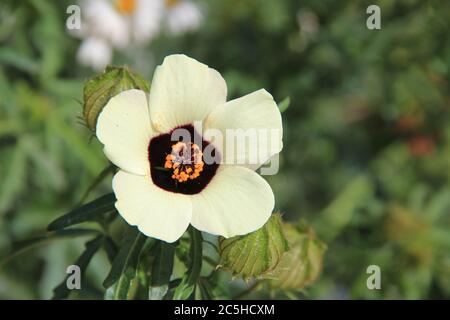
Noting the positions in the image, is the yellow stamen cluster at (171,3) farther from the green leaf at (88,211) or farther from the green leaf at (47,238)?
the green leaf at (88,211)

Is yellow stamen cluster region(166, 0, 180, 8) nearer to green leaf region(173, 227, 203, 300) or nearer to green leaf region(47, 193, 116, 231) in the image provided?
green leaf region(47, 193, 116, 231)

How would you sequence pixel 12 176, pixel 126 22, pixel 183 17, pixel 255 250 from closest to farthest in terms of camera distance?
1. pixel 255 250
2. pixel 12 176
3. pixel 126 22
4. pixel 183 17

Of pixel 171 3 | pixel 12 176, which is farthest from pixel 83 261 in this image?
pixel 171 3

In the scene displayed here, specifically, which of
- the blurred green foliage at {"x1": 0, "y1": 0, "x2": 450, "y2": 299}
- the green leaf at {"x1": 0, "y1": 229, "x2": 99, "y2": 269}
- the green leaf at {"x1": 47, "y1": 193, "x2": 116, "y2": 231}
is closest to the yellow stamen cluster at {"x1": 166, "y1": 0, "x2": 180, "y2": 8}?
the blurred green foliage at {"x1": 0, "y1": 0, "x2": 450, "y2": 299}

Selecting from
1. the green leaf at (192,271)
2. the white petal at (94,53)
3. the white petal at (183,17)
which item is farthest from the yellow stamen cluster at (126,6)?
the green leaf at (192,271)

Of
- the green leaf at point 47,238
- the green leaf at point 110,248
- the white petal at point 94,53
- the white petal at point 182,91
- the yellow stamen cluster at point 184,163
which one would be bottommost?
the green leaf at point 110,248

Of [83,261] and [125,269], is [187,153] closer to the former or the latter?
[125,269]

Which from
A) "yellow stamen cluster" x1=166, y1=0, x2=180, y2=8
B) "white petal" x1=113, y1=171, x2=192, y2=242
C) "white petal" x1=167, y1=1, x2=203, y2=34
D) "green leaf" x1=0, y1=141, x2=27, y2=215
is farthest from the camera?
"yellow stamen cluster" x1=166, y1=0, x2=180, y2=8

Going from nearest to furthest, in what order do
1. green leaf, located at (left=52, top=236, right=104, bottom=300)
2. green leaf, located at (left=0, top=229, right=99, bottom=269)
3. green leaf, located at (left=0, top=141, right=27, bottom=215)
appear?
green leaf, located at (left=52, top=236, right=104, bottom=300), green leaf, located at (left=0, top=229, right=99, bottom=269), green leaf, located at (left=0, top=141, right=27, bottom=215)
